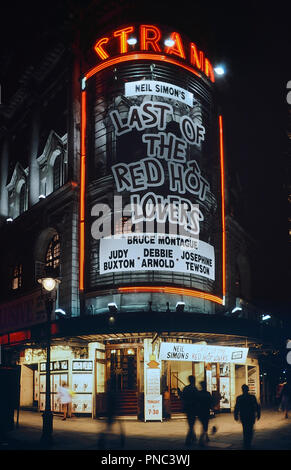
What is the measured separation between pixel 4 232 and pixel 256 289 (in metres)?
19.6

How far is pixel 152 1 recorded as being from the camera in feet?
95.1

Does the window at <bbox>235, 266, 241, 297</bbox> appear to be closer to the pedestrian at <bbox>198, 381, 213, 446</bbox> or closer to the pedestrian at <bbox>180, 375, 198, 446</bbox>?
the pedestrian at <bbox>198, 381, 213, 446</bbox>

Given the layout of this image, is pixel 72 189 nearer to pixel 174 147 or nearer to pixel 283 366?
pixel 174 147

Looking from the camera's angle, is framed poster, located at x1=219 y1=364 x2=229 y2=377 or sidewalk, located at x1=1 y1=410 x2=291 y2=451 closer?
sidewalk, located at x1=1 y1=410 x2=291 y2=451

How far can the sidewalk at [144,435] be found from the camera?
1554cm

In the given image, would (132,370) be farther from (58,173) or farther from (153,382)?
(58,173)

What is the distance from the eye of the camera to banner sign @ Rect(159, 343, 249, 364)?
20739 mm

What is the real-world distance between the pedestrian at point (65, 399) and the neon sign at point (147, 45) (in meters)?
17.1

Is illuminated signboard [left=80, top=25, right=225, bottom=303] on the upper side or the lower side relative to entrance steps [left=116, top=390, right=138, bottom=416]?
upper

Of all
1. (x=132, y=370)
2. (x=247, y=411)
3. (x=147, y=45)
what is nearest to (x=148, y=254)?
(x=132, y=370)

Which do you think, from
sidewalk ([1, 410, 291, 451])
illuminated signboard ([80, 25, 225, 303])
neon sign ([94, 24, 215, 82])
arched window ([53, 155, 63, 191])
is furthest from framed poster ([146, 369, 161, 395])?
neon sign ([94, 24, 215, 82])

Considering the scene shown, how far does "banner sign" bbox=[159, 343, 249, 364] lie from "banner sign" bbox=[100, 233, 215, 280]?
156 inches

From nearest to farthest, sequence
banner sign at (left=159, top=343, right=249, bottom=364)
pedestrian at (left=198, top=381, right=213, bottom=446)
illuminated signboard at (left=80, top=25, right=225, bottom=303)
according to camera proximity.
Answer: pedestrian at (left=198, top=381, right=213, bottom=446), banner sign at (left=159, top=343, right=249, bottom=364), illuminated signboard at (left=80, top=25, right=225, bottom=303)
